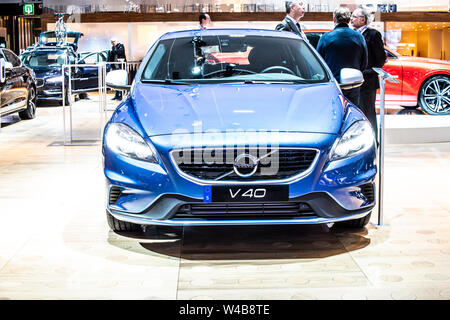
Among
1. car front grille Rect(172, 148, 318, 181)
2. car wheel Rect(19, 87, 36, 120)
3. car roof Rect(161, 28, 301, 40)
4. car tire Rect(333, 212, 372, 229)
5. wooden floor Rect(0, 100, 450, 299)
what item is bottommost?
wooden floor Rect(0, 100, 450, 299)

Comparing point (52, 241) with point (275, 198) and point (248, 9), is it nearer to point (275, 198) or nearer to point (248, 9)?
point (275, 198)

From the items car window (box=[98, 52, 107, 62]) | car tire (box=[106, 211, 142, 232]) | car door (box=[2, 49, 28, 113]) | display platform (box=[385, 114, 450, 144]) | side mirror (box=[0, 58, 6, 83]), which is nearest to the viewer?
car tire (box=[106, 211, 142, 232])

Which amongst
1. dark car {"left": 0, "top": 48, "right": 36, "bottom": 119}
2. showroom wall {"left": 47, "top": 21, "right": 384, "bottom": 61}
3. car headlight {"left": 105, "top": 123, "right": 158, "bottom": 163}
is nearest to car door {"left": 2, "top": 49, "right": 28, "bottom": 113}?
dark car {"left": 0, "top": 48, "right": 36, "bottom": 119}

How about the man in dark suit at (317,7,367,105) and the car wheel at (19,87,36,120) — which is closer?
the man in dark suit at (317,7,367,105)

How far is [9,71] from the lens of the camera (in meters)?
11.2

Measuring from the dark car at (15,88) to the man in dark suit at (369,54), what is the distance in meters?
5.80

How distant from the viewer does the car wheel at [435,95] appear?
1141 cm

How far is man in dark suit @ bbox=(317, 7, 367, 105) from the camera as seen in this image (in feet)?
21.7

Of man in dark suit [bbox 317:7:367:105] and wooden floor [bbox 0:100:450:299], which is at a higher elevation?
man in dark suit [bbox 317:7:367:105]

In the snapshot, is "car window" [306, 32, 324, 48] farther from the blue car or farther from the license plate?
the license plate

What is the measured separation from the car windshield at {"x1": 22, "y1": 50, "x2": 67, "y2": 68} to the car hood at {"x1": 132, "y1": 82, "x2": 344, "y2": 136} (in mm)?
12287

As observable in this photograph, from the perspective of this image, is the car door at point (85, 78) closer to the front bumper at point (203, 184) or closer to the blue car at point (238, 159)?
the blue car at point (238, 159)
